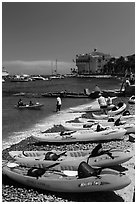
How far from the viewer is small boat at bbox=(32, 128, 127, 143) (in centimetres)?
845

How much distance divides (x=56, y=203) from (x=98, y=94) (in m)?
19.3

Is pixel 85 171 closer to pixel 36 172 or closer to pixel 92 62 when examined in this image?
pixel 36 172

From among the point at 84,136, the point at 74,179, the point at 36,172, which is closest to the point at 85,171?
the point at 74,179

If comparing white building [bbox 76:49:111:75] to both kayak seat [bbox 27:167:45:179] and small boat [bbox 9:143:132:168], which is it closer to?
small boat [bbox 9:143:132:168]

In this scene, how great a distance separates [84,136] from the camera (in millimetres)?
8508

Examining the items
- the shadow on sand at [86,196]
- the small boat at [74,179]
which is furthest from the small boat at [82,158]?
the shadow on sand at [86,196]

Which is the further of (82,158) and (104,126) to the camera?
(104,126)

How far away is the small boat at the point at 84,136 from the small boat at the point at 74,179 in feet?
8.31

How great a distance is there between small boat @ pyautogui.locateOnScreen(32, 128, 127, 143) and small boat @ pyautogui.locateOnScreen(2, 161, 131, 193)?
2534 mm

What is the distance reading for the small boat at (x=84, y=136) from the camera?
845 cm

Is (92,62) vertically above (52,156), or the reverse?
(92,62)

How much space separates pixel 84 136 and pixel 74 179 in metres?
3.19

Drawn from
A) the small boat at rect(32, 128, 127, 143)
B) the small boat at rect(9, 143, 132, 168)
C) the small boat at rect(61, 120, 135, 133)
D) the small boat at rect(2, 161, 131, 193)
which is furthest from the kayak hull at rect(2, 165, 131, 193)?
the small boat at rect(61, 120, 135, 133)

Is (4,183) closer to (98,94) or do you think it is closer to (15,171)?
(15,171)
